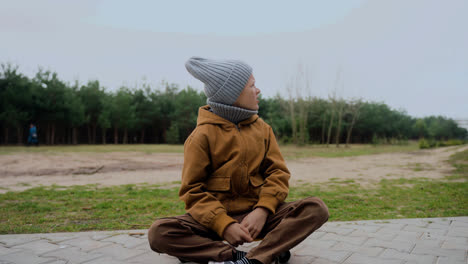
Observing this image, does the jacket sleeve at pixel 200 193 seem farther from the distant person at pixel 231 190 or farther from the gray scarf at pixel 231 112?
the gray scarf at pixel 231 112

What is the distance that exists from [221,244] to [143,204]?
2.88 metres

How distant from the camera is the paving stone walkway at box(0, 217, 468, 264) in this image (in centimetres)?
232

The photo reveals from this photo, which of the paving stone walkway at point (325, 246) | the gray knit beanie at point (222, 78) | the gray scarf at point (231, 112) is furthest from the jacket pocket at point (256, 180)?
the paving stone walkway at point (325, 246)

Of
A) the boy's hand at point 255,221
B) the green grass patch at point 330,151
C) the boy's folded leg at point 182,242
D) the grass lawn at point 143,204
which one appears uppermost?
the boy's hand at point 255,221

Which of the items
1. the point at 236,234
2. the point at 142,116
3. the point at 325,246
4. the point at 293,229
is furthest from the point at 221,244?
the point at 142,116

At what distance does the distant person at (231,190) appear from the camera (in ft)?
6.16

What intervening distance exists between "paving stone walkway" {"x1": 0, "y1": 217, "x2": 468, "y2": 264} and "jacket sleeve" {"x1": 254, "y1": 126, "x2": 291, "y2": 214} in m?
0.55

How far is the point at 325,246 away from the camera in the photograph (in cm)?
262

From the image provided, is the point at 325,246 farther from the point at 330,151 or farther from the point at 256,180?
the point at 330,151

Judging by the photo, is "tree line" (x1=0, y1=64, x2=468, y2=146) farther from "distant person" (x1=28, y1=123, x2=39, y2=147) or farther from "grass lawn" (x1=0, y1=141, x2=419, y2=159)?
"grass lawn" (x1=0, y1=141, x2=419, y2=159)

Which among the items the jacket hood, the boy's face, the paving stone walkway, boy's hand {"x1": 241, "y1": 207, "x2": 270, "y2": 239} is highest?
the boy's face

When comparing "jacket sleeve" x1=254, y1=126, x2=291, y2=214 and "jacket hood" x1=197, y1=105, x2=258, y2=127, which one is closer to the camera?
"jacket sleeve" x1=254, y1=126, x2=291, y2=214

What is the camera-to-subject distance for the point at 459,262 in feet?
7.34

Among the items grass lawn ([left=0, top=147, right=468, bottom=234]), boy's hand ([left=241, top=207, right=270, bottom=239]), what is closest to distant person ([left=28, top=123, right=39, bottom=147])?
grass lawn ([left=0, top=147, right=468, bottom=234])
